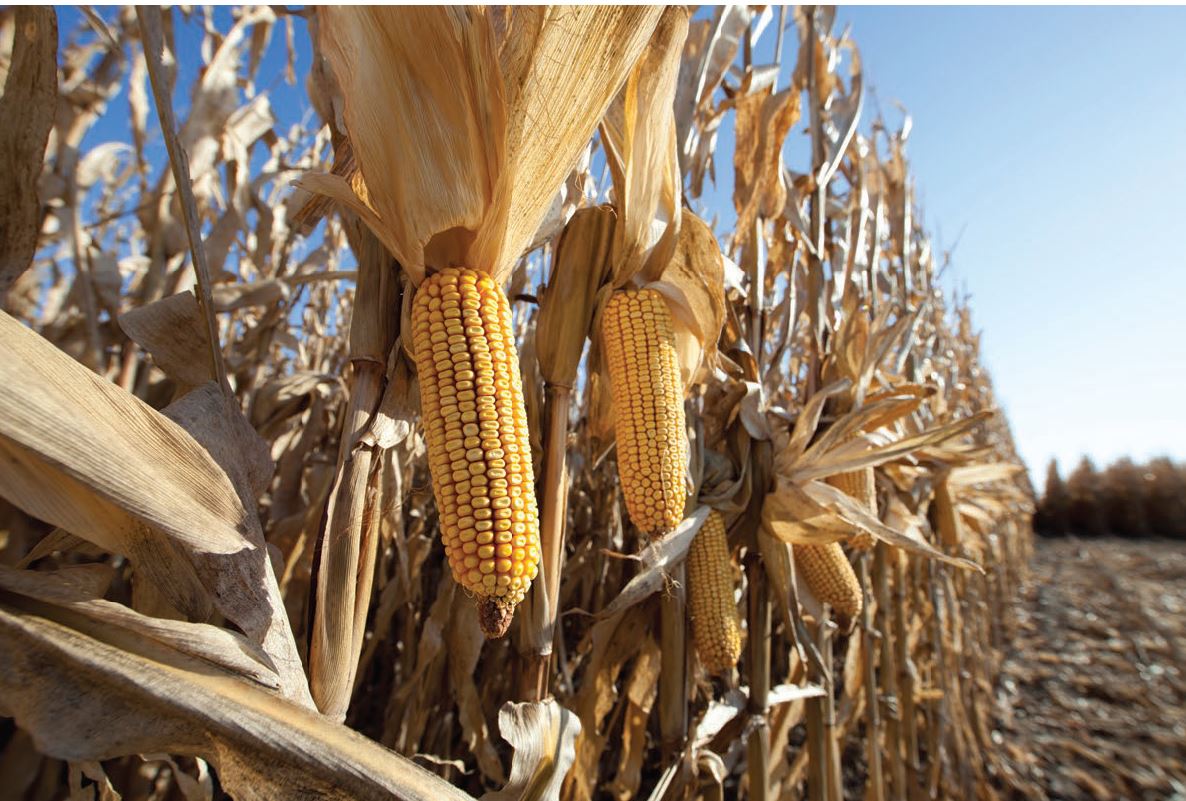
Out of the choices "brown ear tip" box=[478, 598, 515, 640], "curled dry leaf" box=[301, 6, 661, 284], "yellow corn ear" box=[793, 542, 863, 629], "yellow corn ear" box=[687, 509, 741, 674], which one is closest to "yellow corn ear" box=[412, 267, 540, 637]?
"brown ear tip" box=[478, 598, 515, 640]

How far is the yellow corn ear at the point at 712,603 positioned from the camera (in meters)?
2.09

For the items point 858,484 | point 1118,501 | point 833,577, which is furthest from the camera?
point 1118,501

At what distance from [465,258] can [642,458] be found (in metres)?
0.69

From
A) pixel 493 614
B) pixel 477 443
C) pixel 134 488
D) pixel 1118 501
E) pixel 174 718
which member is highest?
pixel 1118 501

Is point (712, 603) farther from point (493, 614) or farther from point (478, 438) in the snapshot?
point (478, 438)

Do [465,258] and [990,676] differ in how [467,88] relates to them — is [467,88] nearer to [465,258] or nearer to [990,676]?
[465,258]

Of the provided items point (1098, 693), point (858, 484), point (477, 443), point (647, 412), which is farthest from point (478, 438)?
point (1098, 693)

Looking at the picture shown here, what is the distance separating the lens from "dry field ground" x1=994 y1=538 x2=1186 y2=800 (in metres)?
5.53

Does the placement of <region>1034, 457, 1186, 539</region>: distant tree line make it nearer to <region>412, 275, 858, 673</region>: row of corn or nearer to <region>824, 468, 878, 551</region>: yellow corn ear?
<region>824, 468, 878, 551</region>: yellow corn ear

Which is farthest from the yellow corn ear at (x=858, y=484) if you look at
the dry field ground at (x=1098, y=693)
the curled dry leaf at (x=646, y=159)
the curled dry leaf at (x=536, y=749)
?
the dry field ground at (x=1098, y=693)

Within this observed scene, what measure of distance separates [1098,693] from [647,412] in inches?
369

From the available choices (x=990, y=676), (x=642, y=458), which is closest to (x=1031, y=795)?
(x=990, y=676)

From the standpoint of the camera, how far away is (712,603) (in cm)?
211

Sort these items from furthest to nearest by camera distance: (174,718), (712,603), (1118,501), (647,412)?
(1118,501), (712,603), (647,412), (174,718)
